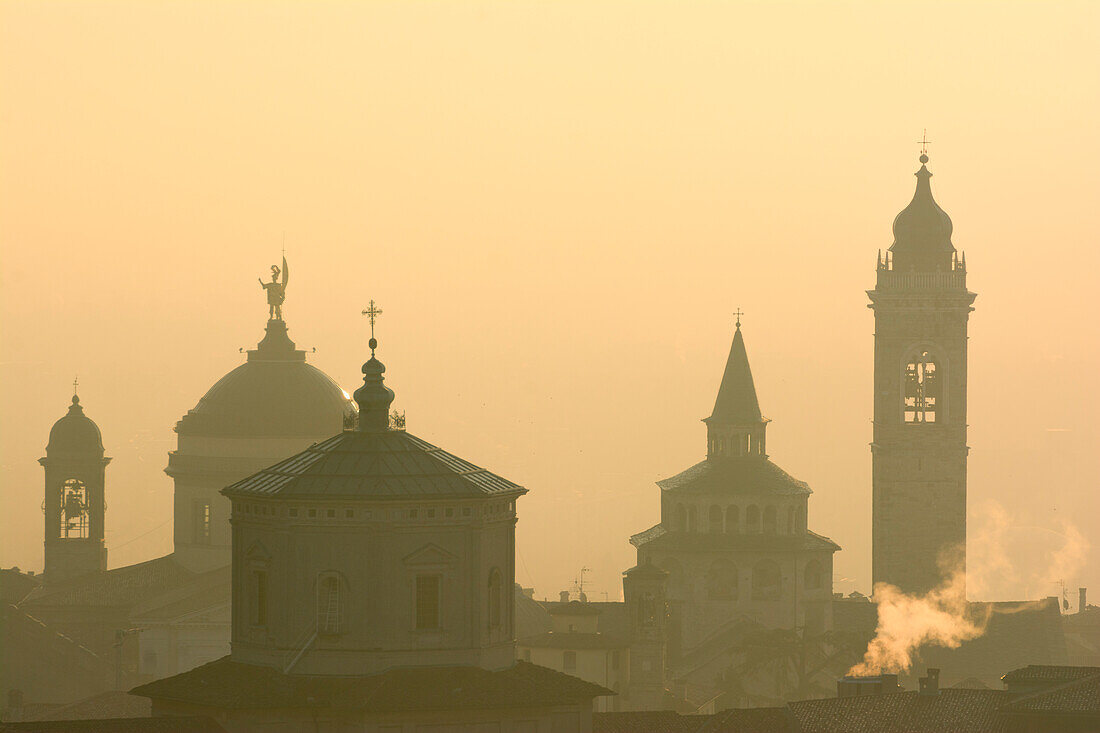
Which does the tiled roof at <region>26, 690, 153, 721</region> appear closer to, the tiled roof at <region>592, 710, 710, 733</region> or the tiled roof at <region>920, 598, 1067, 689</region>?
the tiled roof at <region>592, 710, 710, 733</region>

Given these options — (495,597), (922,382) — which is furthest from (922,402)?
(495,597)

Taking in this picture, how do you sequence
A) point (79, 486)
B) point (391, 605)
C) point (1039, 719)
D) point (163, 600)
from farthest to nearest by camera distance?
point (79, 486) → point (163, 600) → point (1039, 719) → point (391, 605)

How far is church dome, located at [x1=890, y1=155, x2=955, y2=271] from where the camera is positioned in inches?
4547

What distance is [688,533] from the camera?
4493 inches

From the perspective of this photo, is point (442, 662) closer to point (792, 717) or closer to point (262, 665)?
point (262, 665)

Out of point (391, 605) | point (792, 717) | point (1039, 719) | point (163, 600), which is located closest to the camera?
point (391, 605)

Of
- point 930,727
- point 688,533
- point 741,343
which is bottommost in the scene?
point 930,727

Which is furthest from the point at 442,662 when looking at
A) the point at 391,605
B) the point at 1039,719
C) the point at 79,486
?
the point at 79,486

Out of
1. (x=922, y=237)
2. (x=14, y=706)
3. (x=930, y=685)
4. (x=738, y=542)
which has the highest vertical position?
(x=922, y=237)

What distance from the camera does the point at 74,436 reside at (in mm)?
104875

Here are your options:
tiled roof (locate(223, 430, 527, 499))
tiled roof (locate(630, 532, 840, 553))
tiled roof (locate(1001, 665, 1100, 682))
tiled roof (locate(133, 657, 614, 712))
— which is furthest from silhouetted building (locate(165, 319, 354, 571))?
tiled roof (locate(133, 657, 614, 712))

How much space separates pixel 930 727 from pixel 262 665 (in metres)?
21.9

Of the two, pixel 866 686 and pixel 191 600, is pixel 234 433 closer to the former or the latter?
pixel 191 600

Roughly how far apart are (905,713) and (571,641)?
24.9 meters
